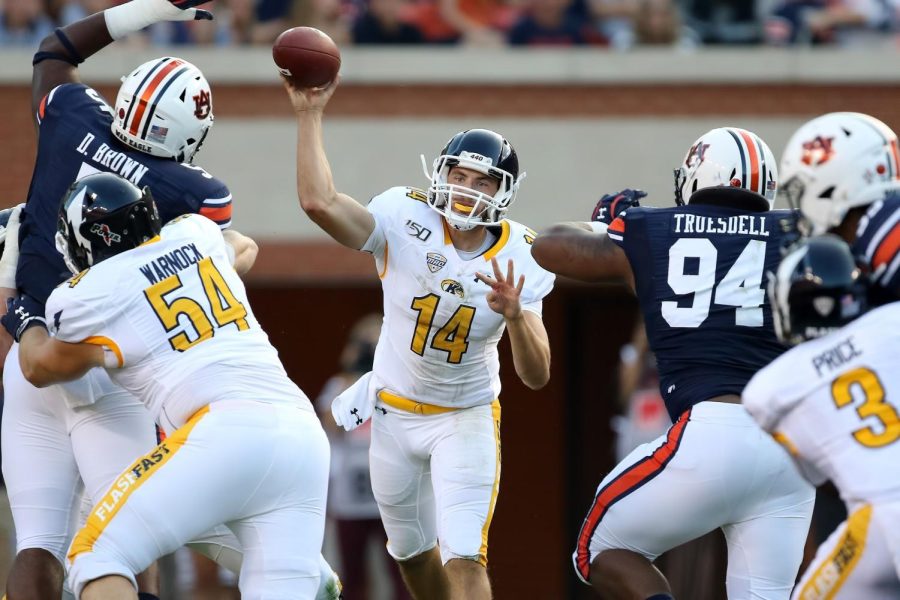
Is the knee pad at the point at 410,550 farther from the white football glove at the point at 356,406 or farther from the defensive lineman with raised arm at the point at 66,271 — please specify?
the defensive lineman with raised arm at the point at 66,271

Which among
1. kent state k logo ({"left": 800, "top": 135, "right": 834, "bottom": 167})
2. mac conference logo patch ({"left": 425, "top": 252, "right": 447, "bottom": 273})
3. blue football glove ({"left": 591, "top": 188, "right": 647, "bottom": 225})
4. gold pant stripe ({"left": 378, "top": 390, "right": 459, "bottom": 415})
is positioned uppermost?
kent state k logo ({"left": 800, "top": 135, "right": 834, "bottom": 167})

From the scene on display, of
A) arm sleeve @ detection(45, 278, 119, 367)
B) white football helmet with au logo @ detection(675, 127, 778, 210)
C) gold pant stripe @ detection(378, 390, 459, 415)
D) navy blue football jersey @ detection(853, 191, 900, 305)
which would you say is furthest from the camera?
gold pant stripe @ detection(378, 390, 459, 415)

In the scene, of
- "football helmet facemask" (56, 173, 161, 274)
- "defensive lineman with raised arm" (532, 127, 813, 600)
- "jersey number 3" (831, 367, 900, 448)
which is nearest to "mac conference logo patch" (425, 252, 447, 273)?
"defensive lineman with raised arm" (532, 127, 813, 600)

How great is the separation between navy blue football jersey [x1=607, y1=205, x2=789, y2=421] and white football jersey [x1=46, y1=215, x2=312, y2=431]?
1.27 meters

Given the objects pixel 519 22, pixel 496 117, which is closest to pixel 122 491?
pixel 496 117

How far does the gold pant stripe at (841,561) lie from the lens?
381 cm

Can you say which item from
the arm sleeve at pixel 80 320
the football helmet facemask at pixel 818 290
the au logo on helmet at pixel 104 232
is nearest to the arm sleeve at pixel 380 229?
A: the au logo on helmet at pixel 104 232

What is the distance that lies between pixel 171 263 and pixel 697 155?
6.24 ft

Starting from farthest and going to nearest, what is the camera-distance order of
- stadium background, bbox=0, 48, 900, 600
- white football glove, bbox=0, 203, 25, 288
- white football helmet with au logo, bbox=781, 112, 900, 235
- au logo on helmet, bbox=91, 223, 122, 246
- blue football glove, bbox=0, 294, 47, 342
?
stadium background, bbox=0, 48, 900, 600 → white football glove, bbox=0, 203, 25, 288 → blue football glove, bbox=0, 294, 47, 342 → au logo on helmet, bbox=91, 223, 122, 246 → white football helmet with au logo, bbox=781, 112, 900, 235

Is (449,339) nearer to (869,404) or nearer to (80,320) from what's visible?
(80,320)

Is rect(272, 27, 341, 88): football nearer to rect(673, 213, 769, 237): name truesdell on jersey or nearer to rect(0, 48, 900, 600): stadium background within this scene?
rect(673, 213, 769, 237): name truesdell on jersey

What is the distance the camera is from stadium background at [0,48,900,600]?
36.0 ft

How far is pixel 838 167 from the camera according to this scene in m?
4.31

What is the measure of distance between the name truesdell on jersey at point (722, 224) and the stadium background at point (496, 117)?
6119mm
